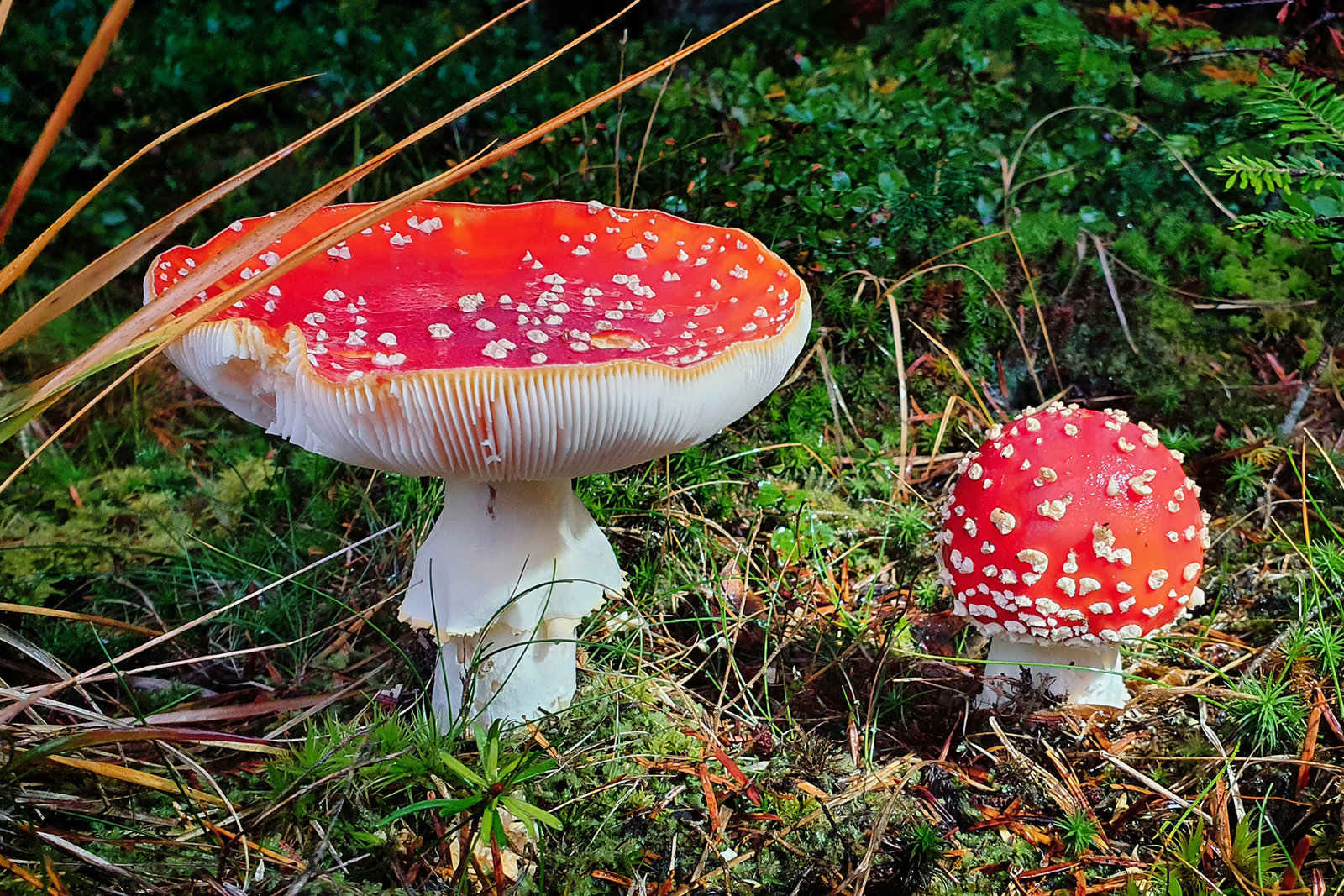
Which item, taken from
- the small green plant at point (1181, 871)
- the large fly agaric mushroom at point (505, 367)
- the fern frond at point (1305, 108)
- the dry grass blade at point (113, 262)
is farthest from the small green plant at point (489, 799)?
the fern frond at point (1305, 108)

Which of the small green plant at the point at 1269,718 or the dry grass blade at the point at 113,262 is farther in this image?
the small green plant at the point at 1269,718

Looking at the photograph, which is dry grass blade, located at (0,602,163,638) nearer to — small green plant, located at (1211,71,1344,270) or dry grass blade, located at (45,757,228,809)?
→ dry grass blade, located at (45,757,228,809)

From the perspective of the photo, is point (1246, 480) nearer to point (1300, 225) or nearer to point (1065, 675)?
point (1300, 225)

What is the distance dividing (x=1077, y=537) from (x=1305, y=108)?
4.72ft

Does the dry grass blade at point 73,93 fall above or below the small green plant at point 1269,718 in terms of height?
above

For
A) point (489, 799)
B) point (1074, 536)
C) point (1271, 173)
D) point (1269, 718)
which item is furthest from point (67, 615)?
point (1271, 173)

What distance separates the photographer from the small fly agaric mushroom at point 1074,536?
2371 millimetres

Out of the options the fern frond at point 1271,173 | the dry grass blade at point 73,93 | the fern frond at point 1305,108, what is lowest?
the fern frond at point 1271,173

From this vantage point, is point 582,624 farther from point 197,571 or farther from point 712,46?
point 712,46

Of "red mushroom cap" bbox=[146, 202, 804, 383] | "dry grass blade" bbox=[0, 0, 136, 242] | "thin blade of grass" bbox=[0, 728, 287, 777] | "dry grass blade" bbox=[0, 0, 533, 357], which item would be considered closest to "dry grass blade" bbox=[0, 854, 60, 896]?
"thin blade of grass" bbox=[0, 728, 287, 777]

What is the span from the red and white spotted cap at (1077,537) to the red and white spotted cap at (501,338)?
752 millimetres

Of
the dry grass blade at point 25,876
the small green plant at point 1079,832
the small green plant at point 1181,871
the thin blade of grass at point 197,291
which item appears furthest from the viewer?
the small green plant at point 1079,832

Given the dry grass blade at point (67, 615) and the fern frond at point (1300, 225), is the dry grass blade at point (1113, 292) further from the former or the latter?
the dry grass blade at point (67, 615)

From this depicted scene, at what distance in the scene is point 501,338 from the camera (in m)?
2.11
